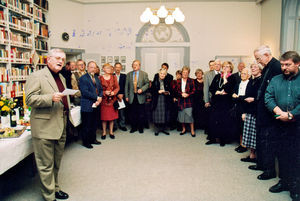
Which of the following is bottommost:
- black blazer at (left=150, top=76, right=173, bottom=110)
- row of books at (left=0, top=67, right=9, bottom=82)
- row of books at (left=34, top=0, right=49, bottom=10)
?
black blazer at (left=150, top=76, right=173, bottom=110)

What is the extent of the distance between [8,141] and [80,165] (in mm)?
1381

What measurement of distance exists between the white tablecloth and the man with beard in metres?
2.75

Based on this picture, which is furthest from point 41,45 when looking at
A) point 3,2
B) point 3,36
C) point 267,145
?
point 267,145

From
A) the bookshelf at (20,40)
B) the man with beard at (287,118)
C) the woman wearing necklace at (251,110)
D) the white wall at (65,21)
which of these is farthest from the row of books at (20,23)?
the man with beard at (287,118)

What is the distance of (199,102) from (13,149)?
401 cm

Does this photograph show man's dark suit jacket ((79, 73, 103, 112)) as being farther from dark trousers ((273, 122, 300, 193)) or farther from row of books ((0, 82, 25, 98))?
dark trousers ((273, 122, 300, 193))

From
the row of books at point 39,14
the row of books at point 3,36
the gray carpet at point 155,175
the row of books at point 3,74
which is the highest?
the row of books at point 39,14

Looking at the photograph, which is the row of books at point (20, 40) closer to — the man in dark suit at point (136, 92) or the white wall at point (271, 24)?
the man in dark suit at point (136, 92)

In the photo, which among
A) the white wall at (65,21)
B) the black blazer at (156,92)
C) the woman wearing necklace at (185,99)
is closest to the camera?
the woman wearing necklace at (185,99)

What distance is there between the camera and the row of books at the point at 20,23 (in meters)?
5.01

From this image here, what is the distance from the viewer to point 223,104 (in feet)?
14.1

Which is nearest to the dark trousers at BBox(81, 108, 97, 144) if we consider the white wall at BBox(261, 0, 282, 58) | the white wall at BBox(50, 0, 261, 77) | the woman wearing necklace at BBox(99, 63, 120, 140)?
the woman wearing necklace at BBox(99, 63, 120, 140)

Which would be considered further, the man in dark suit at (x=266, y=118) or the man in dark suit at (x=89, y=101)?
the man in dark suit at (x=89, y=101)

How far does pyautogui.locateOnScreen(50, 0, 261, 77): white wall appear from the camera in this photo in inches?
282
